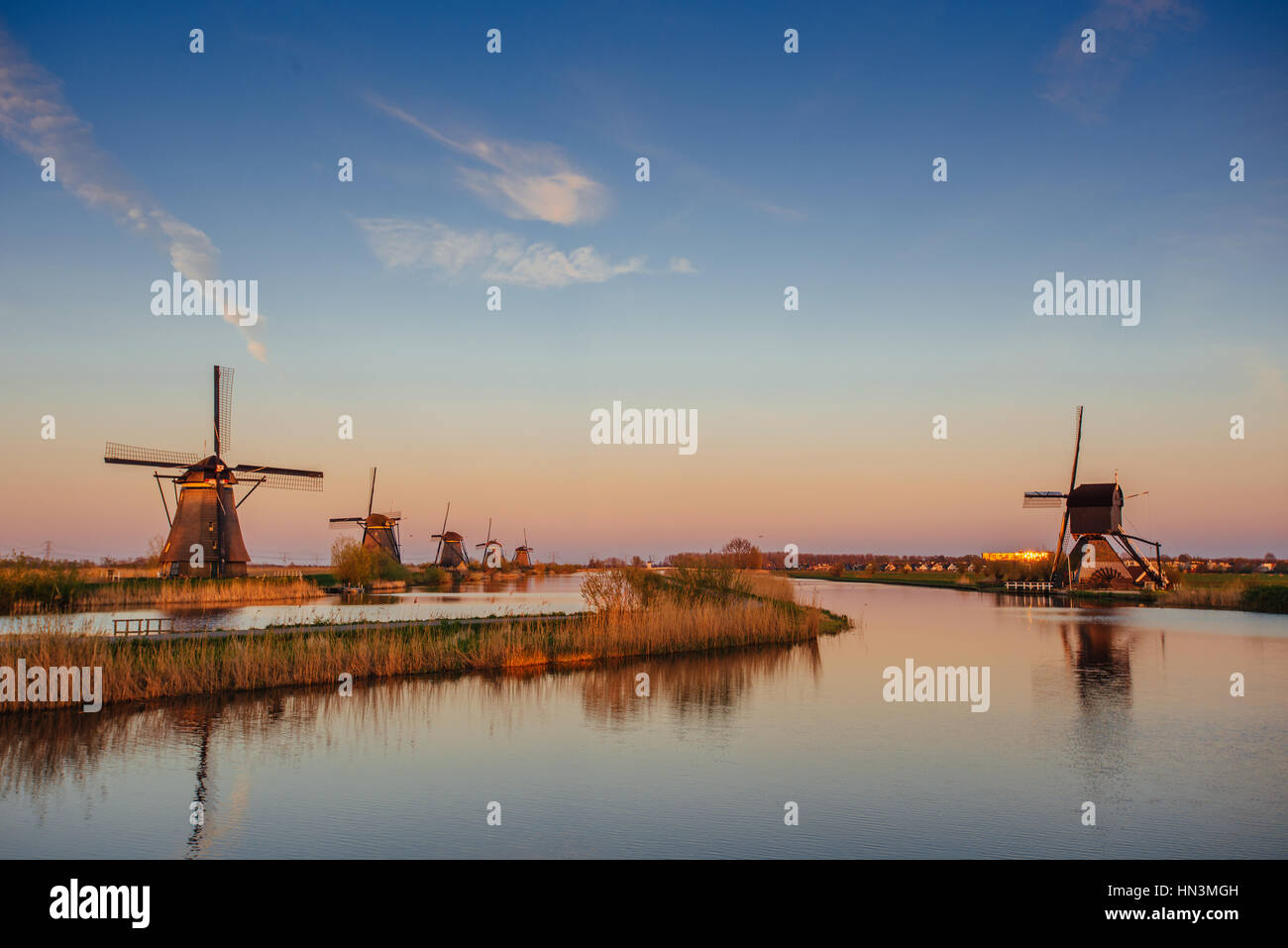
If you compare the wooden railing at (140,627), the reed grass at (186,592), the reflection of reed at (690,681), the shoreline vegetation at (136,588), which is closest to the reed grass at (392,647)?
the reflection of reed at (690,681)

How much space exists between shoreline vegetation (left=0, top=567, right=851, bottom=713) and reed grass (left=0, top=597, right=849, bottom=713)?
0.02 meters

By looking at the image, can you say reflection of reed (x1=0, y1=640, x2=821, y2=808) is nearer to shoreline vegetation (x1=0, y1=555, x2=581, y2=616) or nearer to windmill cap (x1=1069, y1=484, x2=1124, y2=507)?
shoreline vegetation (x1=0, y1=555, x2=581, y2=616)

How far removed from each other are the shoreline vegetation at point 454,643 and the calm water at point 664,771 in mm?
756

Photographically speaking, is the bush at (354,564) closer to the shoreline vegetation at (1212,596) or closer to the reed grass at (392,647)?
the reed grass at (392,647)

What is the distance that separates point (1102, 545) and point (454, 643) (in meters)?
45.2

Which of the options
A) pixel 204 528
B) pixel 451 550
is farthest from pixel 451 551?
pixel 204 528

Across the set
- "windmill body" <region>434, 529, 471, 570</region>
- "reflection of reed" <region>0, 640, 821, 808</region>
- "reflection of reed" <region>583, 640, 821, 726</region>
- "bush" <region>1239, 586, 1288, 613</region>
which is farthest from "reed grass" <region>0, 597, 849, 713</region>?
"windmill body" <region>434, 529, 471, 570</region>

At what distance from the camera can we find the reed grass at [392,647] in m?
14.8

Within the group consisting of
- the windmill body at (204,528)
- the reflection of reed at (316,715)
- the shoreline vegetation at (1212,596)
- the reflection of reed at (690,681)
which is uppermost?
the windmill body at (204,528)

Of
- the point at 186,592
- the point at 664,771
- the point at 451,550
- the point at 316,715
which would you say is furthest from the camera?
the point at 451,550

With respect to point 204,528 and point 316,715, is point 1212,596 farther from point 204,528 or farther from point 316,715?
point 204,528

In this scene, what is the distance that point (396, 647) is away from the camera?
18.6 meters

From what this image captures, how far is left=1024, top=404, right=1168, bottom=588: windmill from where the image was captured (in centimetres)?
4934
